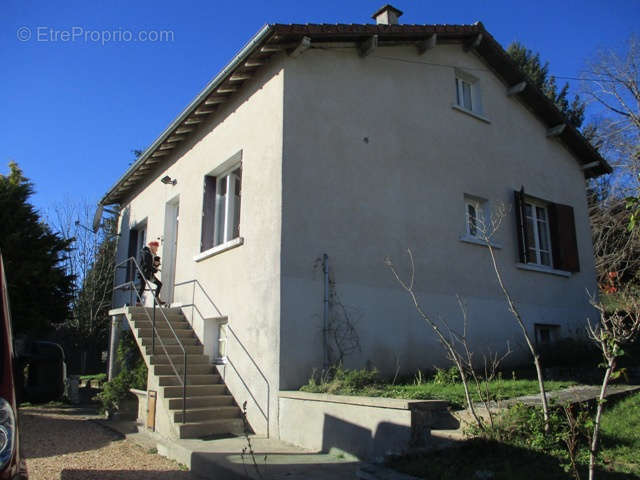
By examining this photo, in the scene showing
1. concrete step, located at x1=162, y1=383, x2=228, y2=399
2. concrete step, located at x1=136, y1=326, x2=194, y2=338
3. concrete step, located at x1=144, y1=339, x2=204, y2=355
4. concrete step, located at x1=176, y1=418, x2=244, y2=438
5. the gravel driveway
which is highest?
concrete step, located at x1=136, y1=326, x2=194, y2=338

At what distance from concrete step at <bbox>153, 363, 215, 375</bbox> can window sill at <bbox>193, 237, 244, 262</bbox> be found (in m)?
1.92

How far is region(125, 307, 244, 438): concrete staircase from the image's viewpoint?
23.6ft

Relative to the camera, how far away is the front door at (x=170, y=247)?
11.6 metres

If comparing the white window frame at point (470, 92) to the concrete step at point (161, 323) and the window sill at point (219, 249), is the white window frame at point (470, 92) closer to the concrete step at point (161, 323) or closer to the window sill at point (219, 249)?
the window sill at point (219, 249)

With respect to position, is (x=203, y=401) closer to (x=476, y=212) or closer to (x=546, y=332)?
(x=476, y=212)

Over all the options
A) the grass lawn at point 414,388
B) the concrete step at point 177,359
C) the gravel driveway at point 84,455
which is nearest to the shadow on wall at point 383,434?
the grass lawn at point 414,388

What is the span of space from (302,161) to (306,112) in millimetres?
842

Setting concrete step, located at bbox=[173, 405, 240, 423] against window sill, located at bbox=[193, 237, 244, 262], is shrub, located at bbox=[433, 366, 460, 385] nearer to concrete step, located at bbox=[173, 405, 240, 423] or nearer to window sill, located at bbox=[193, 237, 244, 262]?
concrete step, located at bbox=[173, 405, 240, 423]

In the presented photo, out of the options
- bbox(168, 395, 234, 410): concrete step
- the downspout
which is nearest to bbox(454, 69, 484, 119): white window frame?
the downspout

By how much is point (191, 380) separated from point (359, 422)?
3.51 meters

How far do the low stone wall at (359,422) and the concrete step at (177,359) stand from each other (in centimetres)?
225

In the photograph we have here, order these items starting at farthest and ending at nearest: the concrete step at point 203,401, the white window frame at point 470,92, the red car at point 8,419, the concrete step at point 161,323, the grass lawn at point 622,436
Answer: the white window frame at point 470,92
the concrete step at point 161,323
the concrete step at point 203,401
the grass lawn at point 622,436
the red car at point 8,419

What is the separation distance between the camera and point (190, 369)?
329 inches

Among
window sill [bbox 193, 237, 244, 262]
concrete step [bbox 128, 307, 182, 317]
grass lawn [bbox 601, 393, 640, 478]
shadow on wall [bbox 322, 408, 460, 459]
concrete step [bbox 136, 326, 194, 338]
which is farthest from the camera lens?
concrete step [bbox 128, 307, 182, 317]
